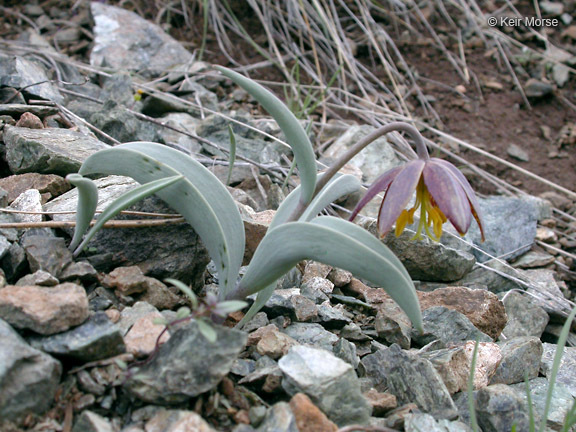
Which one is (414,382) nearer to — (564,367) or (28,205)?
(564,367)

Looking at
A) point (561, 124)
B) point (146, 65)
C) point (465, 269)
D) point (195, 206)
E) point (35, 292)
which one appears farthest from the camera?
point (561, 124)

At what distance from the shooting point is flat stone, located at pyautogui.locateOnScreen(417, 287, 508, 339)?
1776mm

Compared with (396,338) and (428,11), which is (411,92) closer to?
(428,11)

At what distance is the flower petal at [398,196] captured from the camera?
A: 3.90ft

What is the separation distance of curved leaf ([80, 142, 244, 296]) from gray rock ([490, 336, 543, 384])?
0.73 m

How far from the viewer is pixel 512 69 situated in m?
3.79

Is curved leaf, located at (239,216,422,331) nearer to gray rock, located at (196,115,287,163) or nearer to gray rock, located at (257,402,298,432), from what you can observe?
gray rock, located at (257,402,298,432)

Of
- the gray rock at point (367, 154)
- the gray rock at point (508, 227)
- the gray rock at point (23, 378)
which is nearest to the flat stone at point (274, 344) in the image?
the gray rock at point (23, 378)

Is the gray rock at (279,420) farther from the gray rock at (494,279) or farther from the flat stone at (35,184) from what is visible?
the gray rock at (494,279)

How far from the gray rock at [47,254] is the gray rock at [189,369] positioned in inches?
15.0

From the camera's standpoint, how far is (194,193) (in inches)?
49.3

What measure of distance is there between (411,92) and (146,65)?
151 cm

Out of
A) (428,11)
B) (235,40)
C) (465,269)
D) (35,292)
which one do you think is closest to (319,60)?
(235,40)

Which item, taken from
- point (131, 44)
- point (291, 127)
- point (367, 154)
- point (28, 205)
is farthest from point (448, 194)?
point (131, 44)
